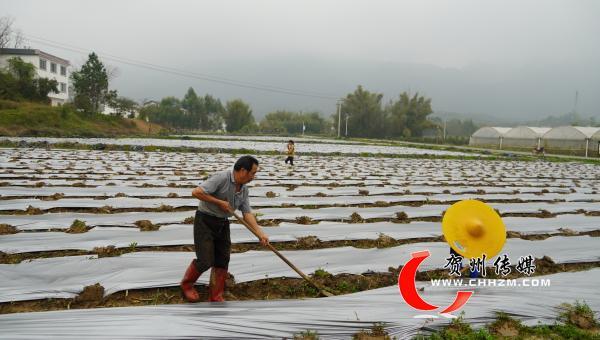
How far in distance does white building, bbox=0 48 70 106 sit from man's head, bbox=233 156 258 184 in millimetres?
35853

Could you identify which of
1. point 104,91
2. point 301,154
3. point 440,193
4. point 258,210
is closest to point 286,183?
point 258,210

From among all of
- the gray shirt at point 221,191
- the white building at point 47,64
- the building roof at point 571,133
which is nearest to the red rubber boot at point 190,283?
the gray shirt at point 221,191

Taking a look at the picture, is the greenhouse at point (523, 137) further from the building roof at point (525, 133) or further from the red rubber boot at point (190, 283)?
the red rubber boot at point (190, 283)

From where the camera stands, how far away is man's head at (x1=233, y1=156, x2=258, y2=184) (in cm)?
285

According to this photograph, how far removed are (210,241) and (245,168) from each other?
65cm

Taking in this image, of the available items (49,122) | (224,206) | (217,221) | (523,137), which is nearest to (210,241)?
(217,221)

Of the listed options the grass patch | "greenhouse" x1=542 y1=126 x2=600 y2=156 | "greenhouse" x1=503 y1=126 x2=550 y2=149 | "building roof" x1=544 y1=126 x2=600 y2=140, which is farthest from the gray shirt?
"greenhouse" x1=503 y1=126 x2=550 y2=149

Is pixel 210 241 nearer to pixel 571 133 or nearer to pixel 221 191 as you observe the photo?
pixel 221 191

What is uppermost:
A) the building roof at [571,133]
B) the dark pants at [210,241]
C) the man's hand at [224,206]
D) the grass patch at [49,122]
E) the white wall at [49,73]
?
the white wall at [49,73]

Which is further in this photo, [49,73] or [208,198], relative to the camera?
[49,73]

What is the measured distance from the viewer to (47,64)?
A: 37812 mm

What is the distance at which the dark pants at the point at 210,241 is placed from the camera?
9.63 feet

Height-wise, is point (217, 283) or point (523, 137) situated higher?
point (523, 137)

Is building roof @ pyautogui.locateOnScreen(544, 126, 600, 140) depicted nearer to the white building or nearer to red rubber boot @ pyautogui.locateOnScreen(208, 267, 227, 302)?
red rubber boot @ pyautogui.locateOnScreen(208, 267, 227, 302)
